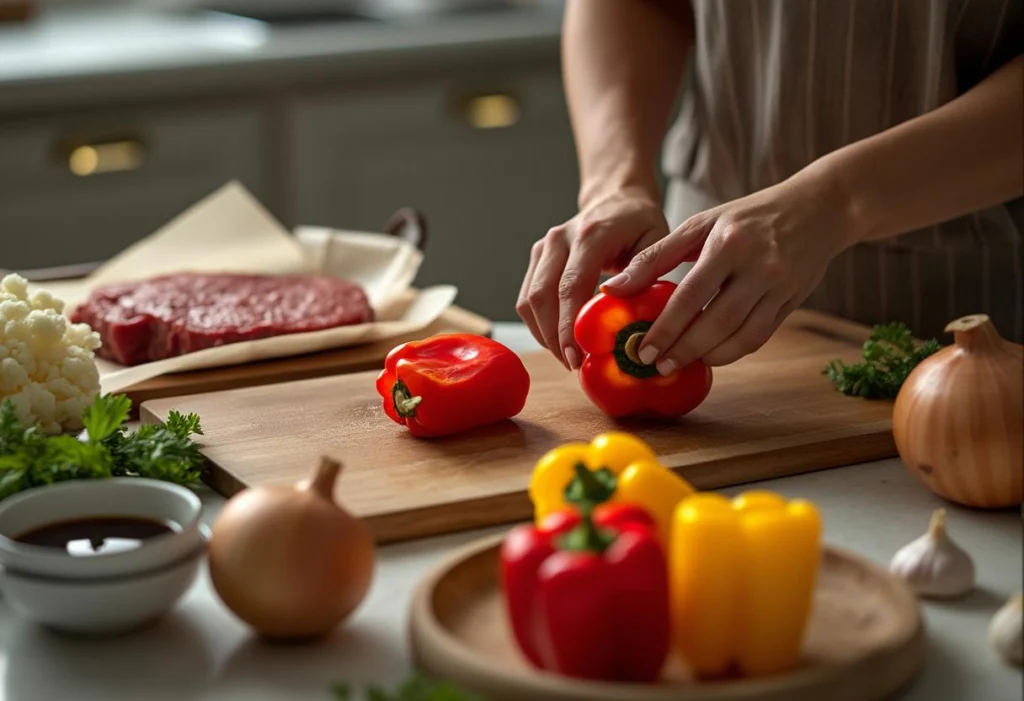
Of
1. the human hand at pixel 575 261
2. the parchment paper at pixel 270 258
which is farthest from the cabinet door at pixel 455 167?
the human hand at pixel 575 261

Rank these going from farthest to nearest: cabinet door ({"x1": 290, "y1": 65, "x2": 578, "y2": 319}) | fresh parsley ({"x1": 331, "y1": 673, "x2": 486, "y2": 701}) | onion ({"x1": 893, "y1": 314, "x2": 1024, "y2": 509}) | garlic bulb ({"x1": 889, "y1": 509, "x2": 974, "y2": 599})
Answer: cabinet door ({"x1": 290, "y1": 65, "x2": 578, "y2": 319}) → onion ({"x1": 893, "y1": 314, "x2": 1024, "y2": 509}) → garlic bulb ({"x1": 889, "y1": 509, "x2": 974, "y2": 599}) → fresh parsley ({"x1": 331, "y1": 673, "x2": 486, "y2": 701})

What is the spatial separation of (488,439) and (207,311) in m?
0.60

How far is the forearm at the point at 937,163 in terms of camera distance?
1654mm

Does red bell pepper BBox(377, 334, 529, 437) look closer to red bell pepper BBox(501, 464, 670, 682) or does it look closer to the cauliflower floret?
the cauliflower floret

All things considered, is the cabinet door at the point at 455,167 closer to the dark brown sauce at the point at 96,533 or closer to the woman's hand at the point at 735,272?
the woman's hand at the point at 735,272

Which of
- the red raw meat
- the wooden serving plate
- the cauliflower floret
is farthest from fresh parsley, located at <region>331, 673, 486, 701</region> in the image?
the red raw meat

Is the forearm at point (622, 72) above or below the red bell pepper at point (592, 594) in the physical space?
above

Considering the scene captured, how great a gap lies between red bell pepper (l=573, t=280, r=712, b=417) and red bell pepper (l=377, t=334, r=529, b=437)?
80mm

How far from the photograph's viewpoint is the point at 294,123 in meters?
3.45

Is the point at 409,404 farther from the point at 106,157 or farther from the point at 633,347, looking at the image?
the point at 106,157

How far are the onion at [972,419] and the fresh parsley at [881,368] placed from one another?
0.90 ft

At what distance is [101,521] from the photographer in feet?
3.83

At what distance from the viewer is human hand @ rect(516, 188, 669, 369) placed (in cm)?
165

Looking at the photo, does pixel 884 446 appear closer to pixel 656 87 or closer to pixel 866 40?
pixel 866 40
